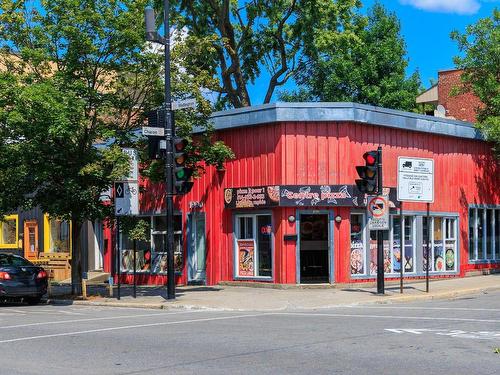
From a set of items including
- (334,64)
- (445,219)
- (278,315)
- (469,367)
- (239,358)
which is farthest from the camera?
(334,64)

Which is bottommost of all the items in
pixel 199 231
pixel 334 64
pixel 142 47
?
pixel 199 231

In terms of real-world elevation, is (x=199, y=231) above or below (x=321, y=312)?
above

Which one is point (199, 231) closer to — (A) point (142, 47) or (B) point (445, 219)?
(A) point (142, 47)

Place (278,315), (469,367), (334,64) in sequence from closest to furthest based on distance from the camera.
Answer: (469,367) → (278,315) → (334,64)

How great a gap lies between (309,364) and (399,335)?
3159mm

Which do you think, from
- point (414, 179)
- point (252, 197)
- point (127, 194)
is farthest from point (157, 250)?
point (414, 179)

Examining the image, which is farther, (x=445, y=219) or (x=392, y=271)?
(x=445, y=219)

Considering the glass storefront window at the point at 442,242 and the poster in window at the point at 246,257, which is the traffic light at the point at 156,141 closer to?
the poster in window at the point at 246,257

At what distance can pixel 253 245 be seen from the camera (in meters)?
23.1

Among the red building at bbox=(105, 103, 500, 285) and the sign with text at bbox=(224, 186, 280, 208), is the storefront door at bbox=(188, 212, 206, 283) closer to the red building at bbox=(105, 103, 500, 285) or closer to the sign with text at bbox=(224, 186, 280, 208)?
the red building at bbox=(105, 103, 500, 285)

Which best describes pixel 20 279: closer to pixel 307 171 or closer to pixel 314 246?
pixel 314 246

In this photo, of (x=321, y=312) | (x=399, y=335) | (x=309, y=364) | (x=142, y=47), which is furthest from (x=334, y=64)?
(x=309, y=364)

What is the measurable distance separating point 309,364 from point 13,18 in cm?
1534

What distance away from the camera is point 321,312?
1681 cm
